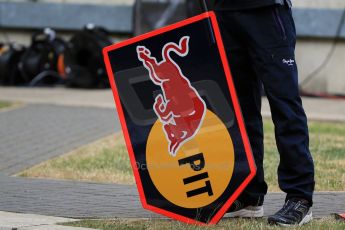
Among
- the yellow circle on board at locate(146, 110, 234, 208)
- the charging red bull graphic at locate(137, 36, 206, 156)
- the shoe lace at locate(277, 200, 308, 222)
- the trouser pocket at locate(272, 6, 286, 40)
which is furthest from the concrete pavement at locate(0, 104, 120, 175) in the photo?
the trouser pocket at locate(272, 6, 286, 40)

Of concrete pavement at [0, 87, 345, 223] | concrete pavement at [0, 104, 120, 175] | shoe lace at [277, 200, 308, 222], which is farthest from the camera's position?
concrete pavement at [0, 104, 120, 175]

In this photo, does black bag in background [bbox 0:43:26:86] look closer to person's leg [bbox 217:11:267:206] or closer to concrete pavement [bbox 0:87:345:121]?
concrete pavement [bbox 0:87:345:121]

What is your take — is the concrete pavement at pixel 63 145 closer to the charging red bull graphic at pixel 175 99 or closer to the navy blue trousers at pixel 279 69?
the navy blue trousers at pixel 279 69

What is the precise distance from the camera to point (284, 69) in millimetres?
5070

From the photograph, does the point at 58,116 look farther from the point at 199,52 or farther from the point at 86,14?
the point at 199,52

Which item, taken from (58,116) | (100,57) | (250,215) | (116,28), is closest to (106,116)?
(58,116)

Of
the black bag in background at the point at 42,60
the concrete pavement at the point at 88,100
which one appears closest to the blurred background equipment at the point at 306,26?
the black bag in background at the point at 42,60

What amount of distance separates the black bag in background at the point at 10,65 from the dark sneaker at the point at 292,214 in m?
8.40

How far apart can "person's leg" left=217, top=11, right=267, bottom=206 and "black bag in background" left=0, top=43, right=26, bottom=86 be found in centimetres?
810

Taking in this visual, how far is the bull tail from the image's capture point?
16.5 feet

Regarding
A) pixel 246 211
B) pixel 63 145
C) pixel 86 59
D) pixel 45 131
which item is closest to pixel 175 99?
pixel 246 211

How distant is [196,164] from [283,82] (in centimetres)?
67

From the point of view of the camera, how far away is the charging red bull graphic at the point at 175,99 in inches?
198

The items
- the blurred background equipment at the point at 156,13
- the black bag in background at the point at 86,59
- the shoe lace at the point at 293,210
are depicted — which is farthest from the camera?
the black bag in background at the point at 86,59
